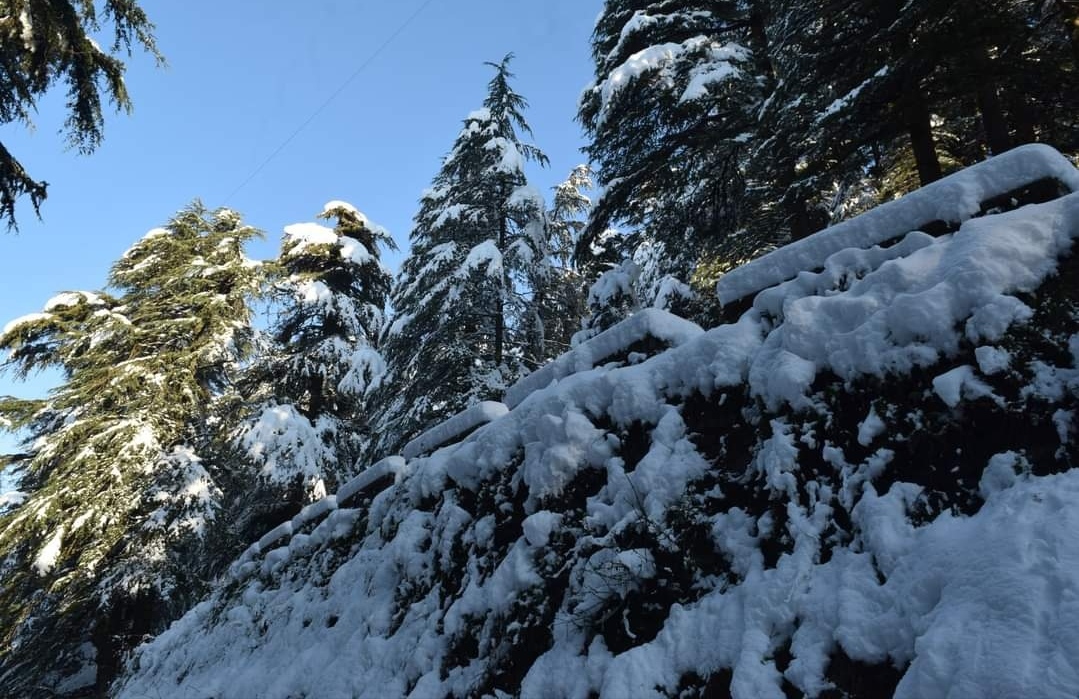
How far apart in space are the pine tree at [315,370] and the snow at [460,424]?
376 inches

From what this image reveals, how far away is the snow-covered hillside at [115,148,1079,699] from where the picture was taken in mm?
1330

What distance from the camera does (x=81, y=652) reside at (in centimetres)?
1358

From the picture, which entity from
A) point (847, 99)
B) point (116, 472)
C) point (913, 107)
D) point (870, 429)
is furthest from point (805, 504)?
point (116, 472)

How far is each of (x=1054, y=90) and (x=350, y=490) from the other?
34.0 ft

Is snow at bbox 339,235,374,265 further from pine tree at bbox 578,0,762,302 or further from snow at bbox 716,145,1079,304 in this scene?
snow at bbox 716,145,1079,304

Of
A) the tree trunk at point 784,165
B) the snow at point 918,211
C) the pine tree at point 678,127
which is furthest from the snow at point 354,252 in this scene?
the snow at point 918,211

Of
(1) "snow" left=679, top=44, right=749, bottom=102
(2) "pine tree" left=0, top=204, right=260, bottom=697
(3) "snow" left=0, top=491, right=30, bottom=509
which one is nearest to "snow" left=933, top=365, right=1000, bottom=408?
(1) "snow" left=679, top=44, right=749, bottom=102

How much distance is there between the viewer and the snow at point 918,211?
6.71 ft

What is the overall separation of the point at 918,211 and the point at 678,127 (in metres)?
10.1

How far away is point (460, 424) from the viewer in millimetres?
4461

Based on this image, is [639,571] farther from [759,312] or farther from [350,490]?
[350,490]

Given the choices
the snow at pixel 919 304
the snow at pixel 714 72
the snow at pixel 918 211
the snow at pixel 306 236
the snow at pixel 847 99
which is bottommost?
the snow at pixel 919 304

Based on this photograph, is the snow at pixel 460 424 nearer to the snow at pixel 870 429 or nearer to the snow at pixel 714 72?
the snow at pixel 870 429

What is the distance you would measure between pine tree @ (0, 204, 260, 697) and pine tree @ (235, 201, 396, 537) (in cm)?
114
